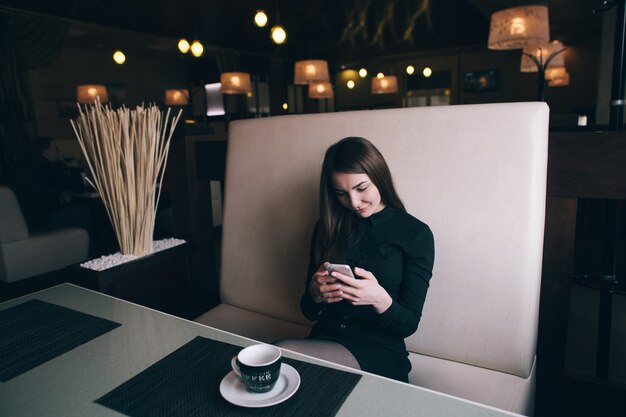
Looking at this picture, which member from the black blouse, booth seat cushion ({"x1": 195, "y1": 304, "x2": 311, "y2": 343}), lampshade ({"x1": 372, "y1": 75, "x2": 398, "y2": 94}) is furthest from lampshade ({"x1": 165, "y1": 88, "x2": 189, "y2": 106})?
the black blouse

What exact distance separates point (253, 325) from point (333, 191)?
594 millimetres

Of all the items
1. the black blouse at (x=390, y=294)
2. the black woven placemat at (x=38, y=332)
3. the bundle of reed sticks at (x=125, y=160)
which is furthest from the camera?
the bundle of reed sticks at (x=125, y=160)

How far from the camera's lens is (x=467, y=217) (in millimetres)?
1235

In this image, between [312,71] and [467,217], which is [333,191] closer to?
[467,217]

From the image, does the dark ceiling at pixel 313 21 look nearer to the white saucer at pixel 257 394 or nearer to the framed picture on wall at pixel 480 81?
the framed picture on wall at pixel 480 81

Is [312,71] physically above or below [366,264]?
above

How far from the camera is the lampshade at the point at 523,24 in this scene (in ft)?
A: 10.0

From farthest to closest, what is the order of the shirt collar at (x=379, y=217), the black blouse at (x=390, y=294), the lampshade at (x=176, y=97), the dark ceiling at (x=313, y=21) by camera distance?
the lampshade at (x=176, y=97) < the dark ceiling at (x=313, y=21) < the shirt collar at (x=379, y=217) < the black blouse at (x=390, y=294)

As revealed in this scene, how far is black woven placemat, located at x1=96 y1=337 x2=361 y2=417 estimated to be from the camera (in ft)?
2.28

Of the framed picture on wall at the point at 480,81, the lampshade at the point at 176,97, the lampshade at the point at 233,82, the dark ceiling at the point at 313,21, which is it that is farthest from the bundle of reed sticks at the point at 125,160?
the framed picture on wall at the point at 480,81

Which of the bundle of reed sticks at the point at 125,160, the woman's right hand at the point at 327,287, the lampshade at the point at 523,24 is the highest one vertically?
the lampshade at the point at 523,24

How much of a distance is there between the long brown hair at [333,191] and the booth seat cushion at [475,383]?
15.5 inches

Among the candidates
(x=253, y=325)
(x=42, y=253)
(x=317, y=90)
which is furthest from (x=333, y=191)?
(x=317, y=90)

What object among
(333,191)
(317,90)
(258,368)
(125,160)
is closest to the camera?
(258,368)
